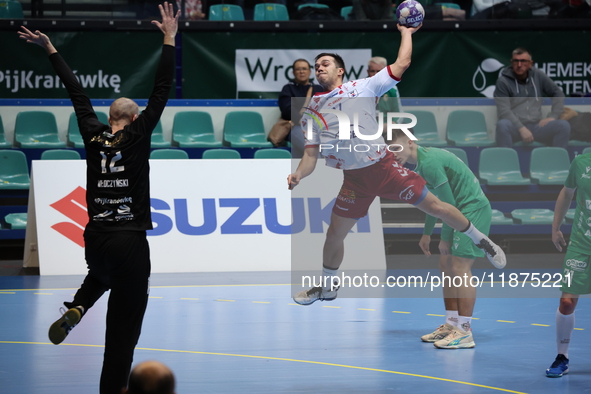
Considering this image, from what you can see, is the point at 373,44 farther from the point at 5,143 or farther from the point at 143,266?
the point at 143,266

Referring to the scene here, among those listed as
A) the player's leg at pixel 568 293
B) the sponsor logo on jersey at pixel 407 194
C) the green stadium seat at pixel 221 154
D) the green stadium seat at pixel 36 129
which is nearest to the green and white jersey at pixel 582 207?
the player's leg at pixel 568 293

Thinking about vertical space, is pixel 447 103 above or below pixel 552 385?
above

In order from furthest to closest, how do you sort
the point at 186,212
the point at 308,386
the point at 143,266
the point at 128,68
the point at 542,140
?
the point at 128,68
the point at 542,140
the point at 186,212
the point at 308,386
the point at 143,266

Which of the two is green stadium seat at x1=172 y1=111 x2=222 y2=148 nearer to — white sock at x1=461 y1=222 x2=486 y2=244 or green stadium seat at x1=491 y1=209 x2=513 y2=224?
green stadium seat at x1=491 y1=209 x2=513 y2=224

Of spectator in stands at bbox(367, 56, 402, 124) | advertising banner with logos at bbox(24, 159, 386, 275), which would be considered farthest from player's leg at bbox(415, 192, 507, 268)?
advertising banner with logos at bbox(24, 159, 386, 275)

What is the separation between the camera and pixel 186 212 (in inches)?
450

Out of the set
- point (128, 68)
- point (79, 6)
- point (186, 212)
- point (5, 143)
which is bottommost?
point (186, 212)

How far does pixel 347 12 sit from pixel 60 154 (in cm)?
587

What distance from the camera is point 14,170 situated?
12508 millimetres

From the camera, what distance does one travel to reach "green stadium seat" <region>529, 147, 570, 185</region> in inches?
438

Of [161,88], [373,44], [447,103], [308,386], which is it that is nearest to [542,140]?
[447,103]

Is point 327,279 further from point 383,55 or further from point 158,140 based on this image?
point 383,55

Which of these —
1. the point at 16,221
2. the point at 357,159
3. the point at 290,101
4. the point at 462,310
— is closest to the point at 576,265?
the point at 462,310

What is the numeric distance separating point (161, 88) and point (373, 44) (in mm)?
9589
